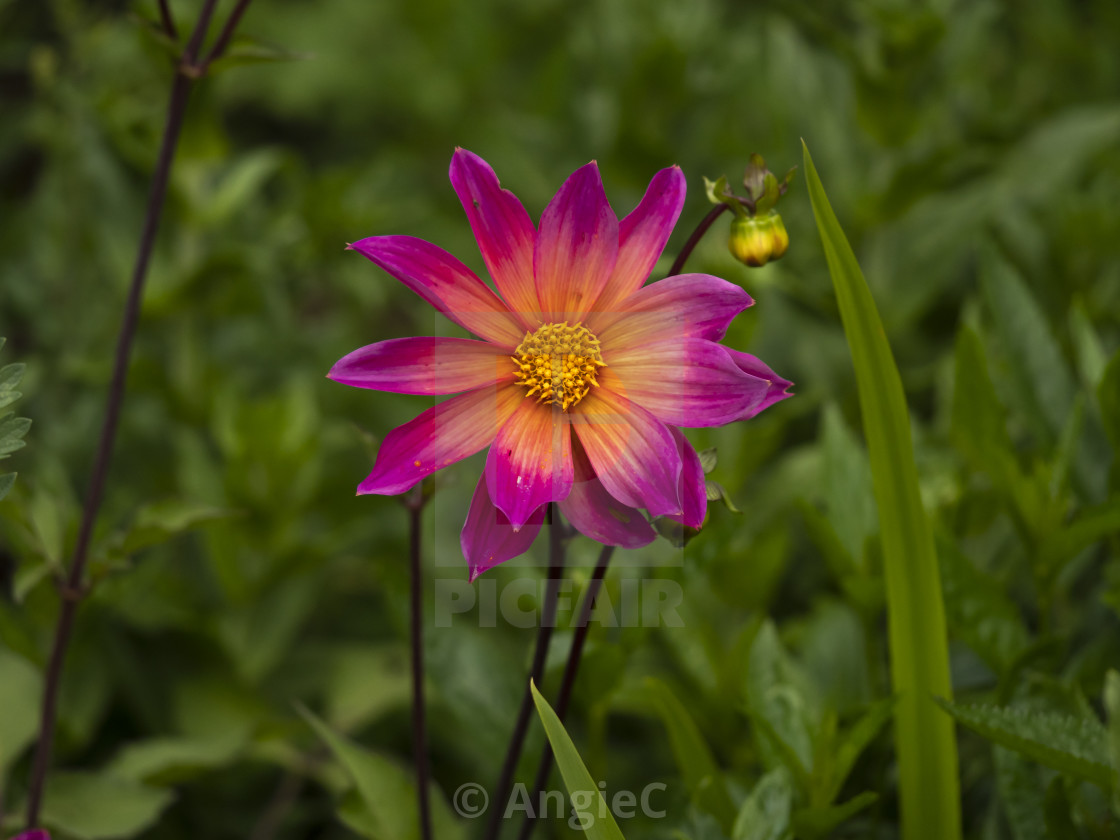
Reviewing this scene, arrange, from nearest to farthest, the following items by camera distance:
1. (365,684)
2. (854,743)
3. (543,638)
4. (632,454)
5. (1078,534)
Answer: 1. (632,454)
2. (543,638)
3. (854,743)
4. (1078,534)
5. (365,684)

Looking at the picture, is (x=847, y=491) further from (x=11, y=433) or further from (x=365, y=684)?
(x=11, y=433)

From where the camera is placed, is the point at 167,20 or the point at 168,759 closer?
the point at 167,20

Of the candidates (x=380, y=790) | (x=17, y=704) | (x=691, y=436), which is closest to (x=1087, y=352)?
(x=691, y=436)

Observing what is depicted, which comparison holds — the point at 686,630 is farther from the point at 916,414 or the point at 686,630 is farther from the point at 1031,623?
the point at 916,414

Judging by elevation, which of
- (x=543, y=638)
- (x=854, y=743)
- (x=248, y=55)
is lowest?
(x=854, y=743)

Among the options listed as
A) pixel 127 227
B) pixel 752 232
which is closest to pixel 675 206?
pixel 752 232
